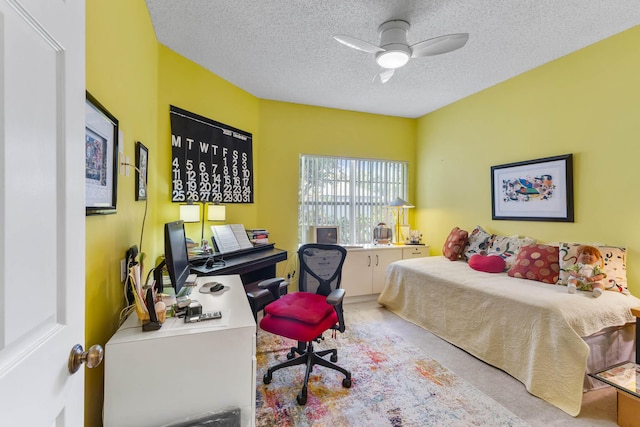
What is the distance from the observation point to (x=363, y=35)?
97.0 inches

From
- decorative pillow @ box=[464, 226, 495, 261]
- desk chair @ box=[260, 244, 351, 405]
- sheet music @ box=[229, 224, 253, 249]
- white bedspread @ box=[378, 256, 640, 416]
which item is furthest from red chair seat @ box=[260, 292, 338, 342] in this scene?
decorative pillow @ box=[464, 226, 495, 261]

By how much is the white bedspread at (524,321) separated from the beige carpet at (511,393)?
6 cm

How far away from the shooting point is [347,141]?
439cm

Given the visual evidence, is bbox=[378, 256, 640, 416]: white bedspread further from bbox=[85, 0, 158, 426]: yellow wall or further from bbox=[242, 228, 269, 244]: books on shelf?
bbox=[85, 0, 158, 426]: yellow wall

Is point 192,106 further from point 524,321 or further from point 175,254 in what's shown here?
point 524,321

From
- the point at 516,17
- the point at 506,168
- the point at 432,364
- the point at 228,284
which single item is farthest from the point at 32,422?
the point at 506,168

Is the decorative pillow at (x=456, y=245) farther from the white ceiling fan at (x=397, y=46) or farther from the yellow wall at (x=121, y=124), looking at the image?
the yellow wall at (x=121, y=124)

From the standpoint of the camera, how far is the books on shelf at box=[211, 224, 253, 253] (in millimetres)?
2955

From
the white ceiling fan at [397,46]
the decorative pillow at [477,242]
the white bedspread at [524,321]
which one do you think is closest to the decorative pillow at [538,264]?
the white bedspread at [524,321]

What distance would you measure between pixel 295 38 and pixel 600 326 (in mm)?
3157

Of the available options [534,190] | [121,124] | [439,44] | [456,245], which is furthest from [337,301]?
[534,190]

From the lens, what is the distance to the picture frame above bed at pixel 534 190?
2805mm

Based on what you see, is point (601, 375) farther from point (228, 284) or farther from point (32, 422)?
point (32, 422)

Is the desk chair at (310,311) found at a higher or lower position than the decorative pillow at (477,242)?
lower
